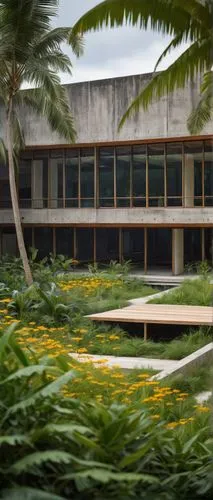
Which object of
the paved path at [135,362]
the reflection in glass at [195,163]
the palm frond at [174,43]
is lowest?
the paved path at [135,362]

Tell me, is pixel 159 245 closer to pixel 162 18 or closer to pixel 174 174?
pixel 174 174

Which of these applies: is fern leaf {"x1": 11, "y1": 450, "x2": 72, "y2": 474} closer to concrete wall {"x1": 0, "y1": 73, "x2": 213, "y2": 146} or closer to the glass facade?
concrete wall {"x1": 0, "y1": 73, "x2": 213, "y2": 146}

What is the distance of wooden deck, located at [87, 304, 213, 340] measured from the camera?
11305 mm

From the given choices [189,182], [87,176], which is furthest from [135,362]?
[87,176]

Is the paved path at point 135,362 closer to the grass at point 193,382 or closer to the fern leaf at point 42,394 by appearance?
the grass at point 193,382

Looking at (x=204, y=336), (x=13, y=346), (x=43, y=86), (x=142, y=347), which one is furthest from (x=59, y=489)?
A: (x=43, y=86)

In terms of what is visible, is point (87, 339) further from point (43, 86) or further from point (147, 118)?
point (147, 118)

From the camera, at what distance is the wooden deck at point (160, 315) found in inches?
445

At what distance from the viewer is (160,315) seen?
12.0 metres

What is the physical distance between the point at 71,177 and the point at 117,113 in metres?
3.98

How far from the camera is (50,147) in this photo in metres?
25.0

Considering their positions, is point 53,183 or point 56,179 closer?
point 53,183

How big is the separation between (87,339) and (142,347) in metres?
1.07

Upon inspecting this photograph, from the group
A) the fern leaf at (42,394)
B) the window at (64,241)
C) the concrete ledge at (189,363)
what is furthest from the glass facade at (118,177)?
the fern leaf at (42,394)
